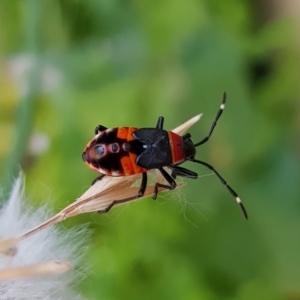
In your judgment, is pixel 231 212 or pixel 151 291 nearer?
pixel 151 291

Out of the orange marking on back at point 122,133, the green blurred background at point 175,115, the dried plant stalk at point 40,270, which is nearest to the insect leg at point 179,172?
the orange marking on back at point 122,133

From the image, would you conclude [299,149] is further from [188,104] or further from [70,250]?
[70,250]

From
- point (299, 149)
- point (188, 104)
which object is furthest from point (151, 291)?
point (299, 149)

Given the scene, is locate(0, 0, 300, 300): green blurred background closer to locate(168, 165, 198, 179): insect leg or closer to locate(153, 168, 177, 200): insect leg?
locate(168, 165, 198, 179): insect leg

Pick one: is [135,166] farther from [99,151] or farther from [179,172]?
[179,172]

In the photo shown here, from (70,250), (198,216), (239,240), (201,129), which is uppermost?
(70,250)

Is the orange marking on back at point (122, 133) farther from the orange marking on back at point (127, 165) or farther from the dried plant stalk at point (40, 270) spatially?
the dried plant stalk at point (40, 270)
